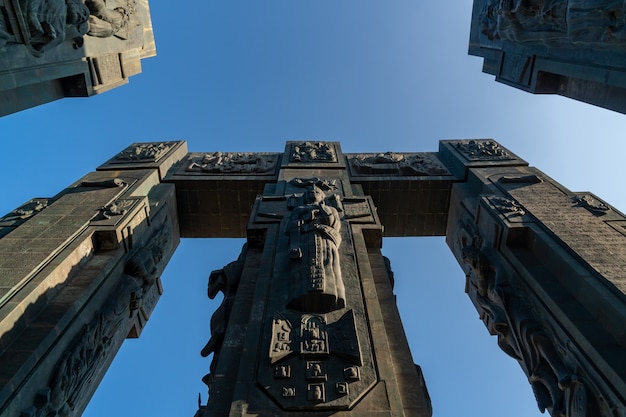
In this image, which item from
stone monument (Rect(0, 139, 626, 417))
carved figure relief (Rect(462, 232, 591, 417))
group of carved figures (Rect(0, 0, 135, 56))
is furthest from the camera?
group of carved figures (Rect(0, 0, 135, 56))

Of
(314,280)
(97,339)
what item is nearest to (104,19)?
(97,339)

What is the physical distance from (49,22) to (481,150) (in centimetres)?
1114

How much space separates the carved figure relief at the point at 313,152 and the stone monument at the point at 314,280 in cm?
6

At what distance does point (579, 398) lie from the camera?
6383 mm

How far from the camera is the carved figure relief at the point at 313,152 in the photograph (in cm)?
1273

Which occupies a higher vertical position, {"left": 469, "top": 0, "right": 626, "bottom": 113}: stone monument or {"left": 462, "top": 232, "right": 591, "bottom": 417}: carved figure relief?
{"left": 469, "top": 0, "right": 626, "bottom": 113}: stone monument

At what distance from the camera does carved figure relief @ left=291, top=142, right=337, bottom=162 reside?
41.8 feet

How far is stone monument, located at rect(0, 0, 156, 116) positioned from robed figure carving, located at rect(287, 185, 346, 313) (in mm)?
5918

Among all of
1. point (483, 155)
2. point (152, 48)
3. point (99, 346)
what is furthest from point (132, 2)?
point (483, 155)

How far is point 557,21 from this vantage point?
891cm

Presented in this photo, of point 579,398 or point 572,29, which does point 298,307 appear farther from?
point 572,29

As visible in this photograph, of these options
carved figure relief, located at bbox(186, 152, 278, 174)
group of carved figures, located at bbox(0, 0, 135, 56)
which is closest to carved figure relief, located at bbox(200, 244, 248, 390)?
carved figure relief, located at bbox(186, 152, 278, 174)

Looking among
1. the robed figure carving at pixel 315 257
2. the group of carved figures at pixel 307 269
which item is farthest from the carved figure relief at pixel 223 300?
the robed figure carving at pixel 315 257

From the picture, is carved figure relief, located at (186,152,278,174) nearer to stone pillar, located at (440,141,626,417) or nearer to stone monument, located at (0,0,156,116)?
stone monument, located at (0,0,156,116)
